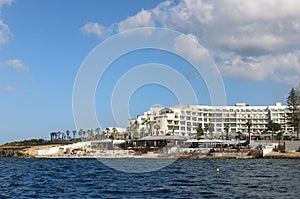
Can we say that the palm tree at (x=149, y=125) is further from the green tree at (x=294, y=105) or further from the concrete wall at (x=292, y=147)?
the concrete wall at (x=292, y=147)

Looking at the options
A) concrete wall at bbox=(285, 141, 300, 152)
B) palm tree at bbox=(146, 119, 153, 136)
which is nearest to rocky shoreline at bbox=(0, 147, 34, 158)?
palm tree at bbox=(146, 119, 153, 136)

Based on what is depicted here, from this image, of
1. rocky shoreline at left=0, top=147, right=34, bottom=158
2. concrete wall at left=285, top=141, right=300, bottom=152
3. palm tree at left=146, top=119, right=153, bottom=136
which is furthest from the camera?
palm tree at left=146, top=119, right=153, bottom=136

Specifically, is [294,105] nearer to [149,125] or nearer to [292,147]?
[292,147]

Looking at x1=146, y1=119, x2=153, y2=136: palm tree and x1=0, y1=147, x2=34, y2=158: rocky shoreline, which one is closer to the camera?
x1=0, y1=147, x2=34, y2=158: rocky shoreline

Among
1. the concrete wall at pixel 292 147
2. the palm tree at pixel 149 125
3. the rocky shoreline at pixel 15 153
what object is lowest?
the rocky shoreline at pixel 15 153

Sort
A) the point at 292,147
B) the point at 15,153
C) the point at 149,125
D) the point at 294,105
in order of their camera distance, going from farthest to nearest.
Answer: the point at 149,125, the point at 15,153, the point at 294,105, the point at 292,147

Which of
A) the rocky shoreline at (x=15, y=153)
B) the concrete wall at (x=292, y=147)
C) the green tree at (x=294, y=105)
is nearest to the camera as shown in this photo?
the concrete wall at (x=292, y=147)

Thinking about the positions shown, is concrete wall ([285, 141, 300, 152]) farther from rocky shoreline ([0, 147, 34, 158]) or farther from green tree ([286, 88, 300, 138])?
rocky shoreline ([0, 147, 34, 158])

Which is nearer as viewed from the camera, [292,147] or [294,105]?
[292,147]

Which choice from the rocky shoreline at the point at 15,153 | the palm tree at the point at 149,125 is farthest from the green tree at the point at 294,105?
the rocky shoreline at the point at 15,153

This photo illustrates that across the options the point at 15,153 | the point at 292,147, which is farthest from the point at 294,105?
the point at 15,153

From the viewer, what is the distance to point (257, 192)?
1596 inches

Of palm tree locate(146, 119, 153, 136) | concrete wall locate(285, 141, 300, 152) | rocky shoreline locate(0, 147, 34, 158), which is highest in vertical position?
palm tree locate(146, 119, 153, 136)

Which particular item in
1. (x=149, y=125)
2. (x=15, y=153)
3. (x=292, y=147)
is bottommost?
(x=15, y=153)
